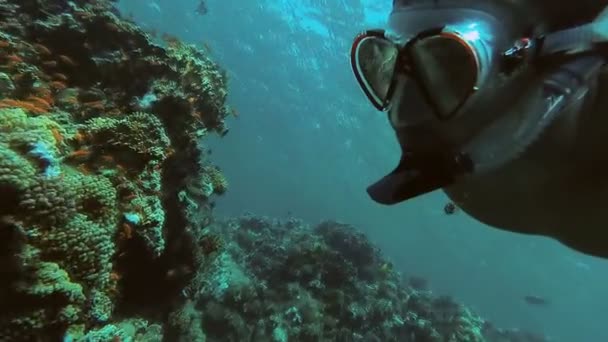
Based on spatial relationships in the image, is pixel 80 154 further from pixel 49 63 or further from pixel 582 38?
pixel 582 38

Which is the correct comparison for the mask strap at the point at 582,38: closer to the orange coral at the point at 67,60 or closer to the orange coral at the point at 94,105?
the orange coral at the point at 94,105

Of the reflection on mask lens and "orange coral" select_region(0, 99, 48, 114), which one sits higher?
"orange coral" select_region(0, 99, 48, 114)

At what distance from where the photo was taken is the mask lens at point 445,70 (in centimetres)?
124

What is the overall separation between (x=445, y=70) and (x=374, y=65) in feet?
1.48

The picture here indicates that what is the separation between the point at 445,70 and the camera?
1326mm

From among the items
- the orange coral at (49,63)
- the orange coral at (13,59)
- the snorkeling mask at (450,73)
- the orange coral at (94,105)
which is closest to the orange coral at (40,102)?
the orange coral at (94,105)

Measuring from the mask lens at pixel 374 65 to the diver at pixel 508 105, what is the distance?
13 centimetres

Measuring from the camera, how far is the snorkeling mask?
A: 1177mm

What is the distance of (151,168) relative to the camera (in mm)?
4645

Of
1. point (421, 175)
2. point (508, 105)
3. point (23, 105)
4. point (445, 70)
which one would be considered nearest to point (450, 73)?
point (445, 70)

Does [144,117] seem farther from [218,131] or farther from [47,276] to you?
[218,131]

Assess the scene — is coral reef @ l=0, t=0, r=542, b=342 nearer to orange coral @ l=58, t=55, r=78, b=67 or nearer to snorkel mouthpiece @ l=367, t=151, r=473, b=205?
orange coral @ l=58, t=55, r=78, b=67

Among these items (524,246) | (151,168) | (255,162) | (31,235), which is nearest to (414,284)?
(151,168)

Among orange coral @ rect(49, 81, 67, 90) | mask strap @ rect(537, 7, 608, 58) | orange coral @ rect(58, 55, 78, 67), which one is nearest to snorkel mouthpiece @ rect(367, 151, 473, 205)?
mask strap @ rect(537, 7, 608, 58)
